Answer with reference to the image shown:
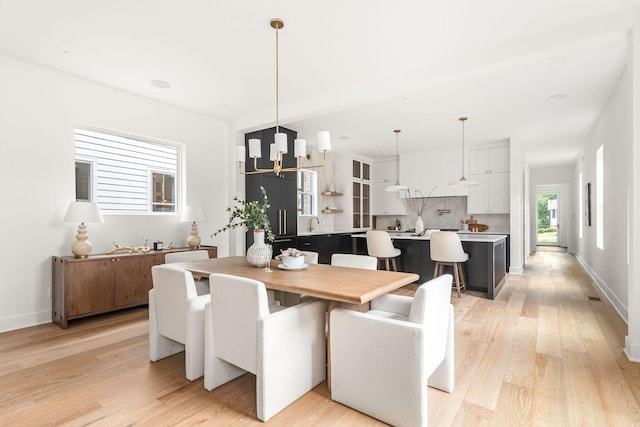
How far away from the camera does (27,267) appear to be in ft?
11.4

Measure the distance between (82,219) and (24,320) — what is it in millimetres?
1177

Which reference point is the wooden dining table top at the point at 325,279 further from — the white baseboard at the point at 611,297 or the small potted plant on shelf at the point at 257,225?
the white baseboard at the point at 611,297

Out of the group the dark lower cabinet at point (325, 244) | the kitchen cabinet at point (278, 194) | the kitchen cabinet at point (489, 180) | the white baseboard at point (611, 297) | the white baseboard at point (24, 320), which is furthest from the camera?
the kitchen cabinet at point (489, 180)

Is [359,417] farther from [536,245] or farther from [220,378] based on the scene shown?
[536,245]

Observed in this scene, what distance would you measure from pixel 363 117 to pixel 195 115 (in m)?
2.46

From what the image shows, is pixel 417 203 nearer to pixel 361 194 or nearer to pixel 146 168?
pixel 361 194

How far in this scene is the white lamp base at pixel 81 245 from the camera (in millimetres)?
3525

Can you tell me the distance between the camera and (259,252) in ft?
8.89

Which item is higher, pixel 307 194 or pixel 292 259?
pixel 307 194

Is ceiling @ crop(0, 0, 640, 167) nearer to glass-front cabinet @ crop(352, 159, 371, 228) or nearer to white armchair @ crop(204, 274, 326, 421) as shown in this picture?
white armchair @ crop(204, 274, 326, 421)

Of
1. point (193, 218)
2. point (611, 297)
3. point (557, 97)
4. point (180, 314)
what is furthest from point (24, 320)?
point (611, 297)

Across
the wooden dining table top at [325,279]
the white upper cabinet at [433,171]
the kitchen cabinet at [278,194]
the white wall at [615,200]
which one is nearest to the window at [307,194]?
the kitchen cabinet at [278,194]

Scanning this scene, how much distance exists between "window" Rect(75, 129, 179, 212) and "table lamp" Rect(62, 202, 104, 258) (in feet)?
1.64

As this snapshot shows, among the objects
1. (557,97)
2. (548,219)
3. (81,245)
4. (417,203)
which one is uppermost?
(557,97)
